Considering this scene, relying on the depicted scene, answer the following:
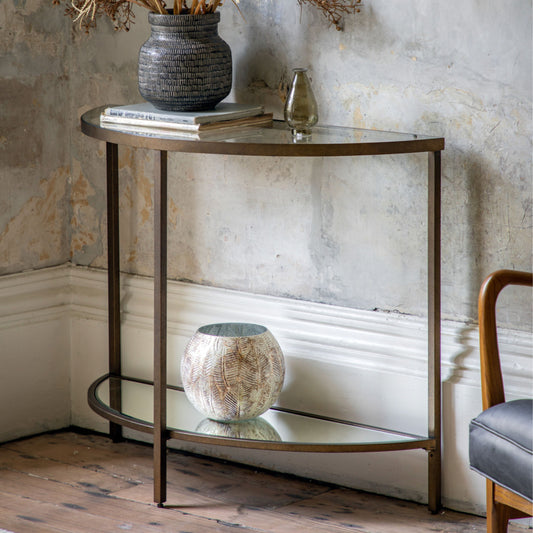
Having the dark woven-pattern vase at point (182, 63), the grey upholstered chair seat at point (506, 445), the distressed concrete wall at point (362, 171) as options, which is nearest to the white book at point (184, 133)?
the dark woven-pattern vase at point (182, 63)

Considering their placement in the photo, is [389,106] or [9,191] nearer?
[389,106]

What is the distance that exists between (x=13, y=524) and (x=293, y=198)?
1.09 metres

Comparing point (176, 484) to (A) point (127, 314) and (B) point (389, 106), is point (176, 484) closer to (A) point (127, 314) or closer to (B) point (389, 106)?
(A) point (127, 314)

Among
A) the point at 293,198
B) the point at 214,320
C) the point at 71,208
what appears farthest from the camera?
the point at 71,208

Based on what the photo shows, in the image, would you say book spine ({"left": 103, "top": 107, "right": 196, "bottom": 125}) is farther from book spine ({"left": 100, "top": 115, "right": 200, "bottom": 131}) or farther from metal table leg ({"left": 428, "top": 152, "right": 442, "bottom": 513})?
metal table leg ({"left": 428, "top": 152, "right": 442, "bottom": 513})

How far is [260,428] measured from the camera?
2477 mm

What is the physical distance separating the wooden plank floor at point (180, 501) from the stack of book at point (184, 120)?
942 millimetres

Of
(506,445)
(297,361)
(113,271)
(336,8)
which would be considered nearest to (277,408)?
(297,361)

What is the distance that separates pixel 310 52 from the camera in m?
2.51

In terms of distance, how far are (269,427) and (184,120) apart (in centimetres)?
81

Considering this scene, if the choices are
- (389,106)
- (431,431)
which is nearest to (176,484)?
(431,431)

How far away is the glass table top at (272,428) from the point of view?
2.37 metres

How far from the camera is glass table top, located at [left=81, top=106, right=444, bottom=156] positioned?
2.17 meters

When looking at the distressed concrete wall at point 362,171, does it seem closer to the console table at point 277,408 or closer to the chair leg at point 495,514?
the console table at point 277,408
